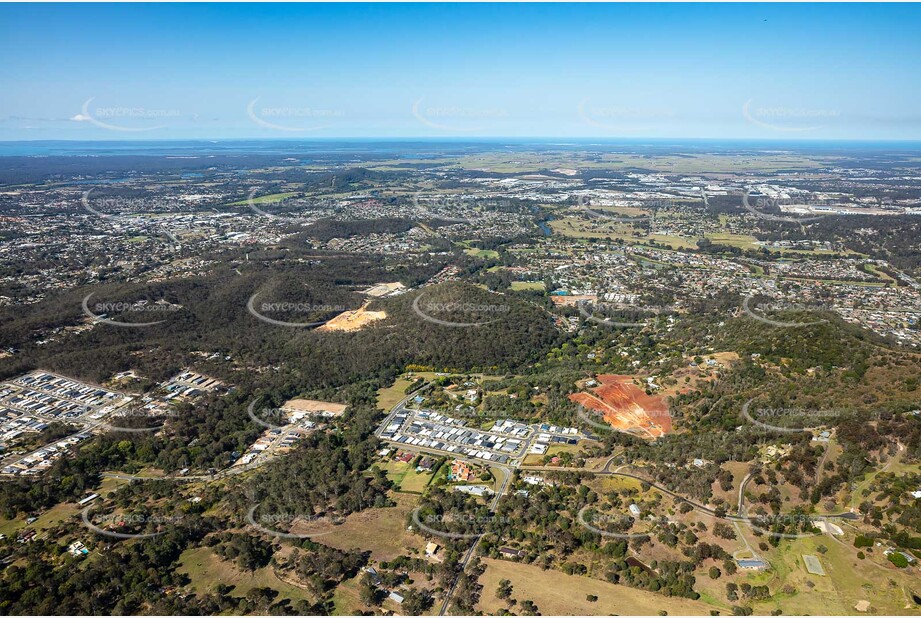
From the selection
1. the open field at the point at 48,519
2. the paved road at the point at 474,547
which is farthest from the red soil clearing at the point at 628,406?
the open field at the point at 48,519

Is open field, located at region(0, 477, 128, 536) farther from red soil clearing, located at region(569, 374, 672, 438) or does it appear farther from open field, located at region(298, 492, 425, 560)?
red soil clearing, located at region(569, 374, 672, 438)

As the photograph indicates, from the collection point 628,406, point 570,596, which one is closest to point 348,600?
point 570,596

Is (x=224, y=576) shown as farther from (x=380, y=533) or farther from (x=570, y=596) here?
(x=570, y=596)

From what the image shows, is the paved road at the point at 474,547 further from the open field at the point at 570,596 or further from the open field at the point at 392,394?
the open field at the point at 392,394

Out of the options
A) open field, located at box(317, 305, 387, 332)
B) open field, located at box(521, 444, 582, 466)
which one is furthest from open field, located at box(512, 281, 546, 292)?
open field, located at box(521, 444, 582, 466)

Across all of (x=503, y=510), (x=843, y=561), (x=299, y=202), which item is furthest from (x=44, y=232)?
(x=843, y=561)
